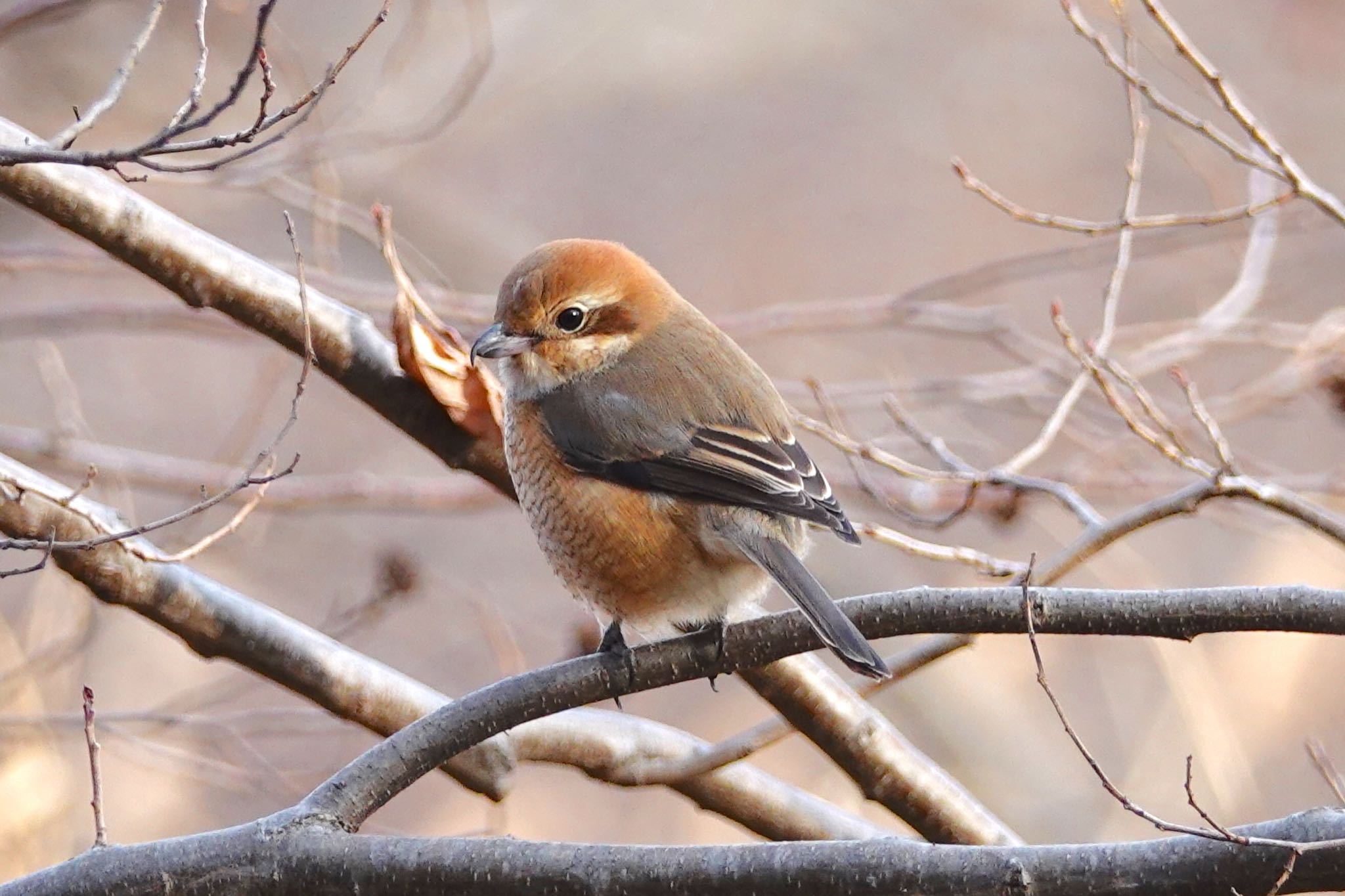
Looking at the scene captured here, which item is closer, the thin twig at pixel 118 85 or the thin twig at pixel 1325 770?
the thin twig at pixel 118 85

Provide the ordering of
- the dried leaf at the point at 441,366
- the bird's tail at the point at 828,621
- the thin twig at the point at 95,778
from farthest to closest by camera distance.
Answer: the dried leaf at the point at 441,366, the bird's tail at the point at 828,621, the thin twig at the point at 95,778

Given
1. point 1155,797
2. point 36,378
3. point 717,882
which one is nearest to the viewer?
point 717,882

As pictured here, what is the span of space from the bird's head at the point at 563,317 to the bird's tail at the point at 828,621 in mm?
924

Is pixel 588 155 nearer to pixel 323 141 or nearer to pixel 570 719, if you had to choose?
pixel 323 141

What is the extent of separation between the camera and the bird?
3.15m

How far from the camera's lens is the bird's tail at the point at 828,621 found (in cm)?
245

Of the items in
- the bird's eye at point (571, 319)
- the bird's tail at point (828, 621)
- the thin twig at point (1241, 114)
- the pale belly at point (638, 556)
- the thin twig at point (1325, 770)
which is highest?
the bird's eye at point (571, 319)

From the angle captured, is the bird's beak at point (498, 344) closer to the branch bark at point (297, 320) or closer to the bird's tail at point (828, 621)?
the branch bark at point (297, 320)

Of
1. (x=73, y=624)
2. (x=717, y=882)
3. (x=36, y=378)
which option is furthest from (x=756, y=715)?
(x=717, y=882)

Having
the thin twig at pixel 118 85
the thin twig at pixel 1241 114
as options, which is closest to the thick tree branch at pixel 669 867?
the thin twig at pixel 118 85

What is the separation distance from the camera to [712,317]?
6168 mm

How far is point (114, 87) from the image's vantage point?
2.41 meters

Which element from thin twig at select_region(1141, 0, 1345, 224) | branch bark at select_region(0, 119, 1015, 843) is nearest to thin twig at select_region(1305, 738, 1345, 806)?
branch bark at select_region(0, 119, 1015, 843)

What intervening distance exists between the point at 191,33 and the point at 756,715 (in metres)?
4.42
